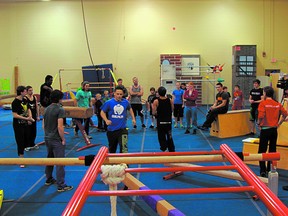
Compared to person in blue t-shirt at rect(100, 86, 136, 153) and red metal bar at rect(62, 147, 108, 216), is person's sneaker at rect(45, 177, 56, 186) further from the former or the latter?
red metal bar at rect(62, 147, 108, 216)

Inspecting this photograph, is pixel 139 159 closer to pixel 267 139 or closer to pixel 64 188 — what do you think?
pixel 64 188

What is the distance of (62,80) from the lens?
1823cm

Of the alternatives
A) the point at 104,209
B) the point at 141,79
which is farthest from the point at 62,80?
the point at 104,209

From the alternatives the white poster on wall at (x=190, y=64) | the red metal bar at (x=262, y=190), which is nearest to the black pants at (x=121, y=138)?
the red metal bar at (x=262, y=190)

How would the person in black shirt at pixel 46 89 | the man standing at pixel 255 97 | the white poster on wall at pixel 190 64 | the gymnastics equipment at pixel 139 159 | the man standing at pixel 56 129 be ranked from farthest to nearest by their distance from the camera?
the white poster on wall at pixel 190 64 < the man standing at pixel 255 97 < the person in black shirt at pixel 46 89 < the man standing at pixel 56 129 < the gymnastics equipment at pixel 139 159

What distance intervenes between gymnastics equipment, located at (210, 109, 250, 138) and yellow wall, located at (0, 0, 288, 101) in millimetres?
8275

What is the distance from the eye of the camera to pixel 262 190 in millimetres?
1955

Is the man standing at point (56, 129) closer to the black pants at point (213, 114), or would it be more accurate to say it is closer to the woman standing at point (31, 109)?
the woman standing at point (31, 109)

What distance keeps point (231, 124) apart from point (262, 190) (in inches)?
309

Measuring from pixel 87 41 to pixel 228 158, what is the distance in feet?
53.3

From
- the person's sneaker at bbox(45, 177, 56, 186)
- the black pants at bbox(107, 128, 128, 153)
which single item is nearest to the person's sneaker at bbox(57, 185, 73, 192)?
the person's sneaker at bbox(45, 177, 56, 186)

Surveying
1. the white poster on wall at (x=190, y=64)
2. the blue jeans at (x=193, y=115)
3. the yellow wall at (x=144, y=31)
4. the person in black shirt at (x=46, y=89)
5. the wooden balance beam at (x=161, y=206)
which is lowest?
the wooden balance beam at (x=161, y=206)

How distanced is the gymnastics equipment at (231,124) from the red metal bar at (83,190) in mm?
7105

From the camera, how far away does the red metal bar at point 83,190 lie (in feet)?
5.55
